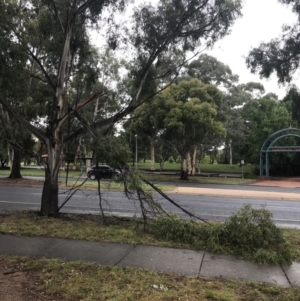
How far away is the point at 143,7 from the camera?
9992 mm

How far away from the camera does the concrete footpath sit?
5277 millimetres

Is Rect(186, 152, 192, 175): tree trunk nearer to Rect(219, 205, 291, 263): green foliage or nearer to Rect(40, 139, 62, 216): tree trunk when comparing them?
Rect(40, 139, 62, 216): tree trunk

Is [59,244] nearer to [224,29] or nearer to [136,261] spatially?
[136,261]

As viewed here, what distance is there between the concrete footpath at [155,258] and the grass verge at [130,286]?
0.34 metres

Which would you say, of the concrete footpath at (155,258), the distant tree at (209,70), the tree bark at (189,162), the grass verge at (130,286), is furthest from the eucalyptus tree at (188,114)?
the grass verge at (130,286)

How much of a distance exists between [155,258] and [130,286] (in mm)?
1437

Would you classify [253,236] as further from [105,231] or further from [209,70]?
[209,70]

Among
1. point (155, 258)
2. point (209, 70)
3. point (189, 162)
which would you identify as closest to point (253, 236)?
point (155, 258)

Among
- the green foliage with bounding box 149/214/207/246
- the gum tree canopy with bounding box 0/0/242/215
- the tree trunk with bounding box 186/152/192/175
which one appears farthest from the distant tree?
the green foliage with bounding box 149/214/207/246

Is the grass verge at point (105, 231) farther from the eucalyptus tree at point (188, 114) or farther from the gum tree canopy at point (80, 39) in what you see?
the eucalyptus tree at point (188, 114)

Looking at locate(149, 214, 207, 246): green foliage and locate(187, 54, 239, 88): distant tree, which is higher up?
locate(187, 54, 239, 88): distant tree

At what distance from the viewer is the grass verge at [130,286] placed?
427 centimetres

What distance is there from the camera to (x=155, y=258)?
593 centimetres

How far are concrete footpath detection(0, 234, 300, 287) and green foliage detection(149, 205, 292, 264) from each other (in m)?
0.27
